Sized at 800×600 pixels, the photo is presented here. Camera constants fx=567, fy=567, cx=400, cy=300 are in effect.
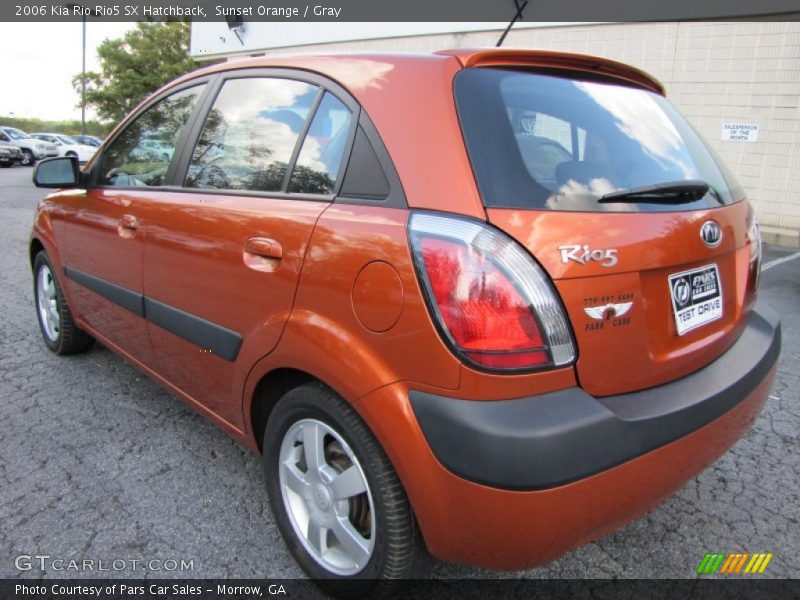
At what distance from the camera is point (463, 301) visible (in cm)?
139

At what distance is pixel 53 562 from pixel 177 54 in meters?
44.4

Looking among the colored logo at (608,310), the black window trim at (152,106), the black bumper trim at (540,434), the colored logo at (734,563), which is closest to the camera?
the black bumper trim at (540,434)

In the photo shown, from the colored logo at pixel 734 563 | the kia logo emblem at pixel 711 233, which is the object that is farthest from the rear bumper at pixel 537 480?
the colored logo at pixel 734 563

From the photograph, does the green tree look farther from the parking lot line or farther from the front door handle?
the front door handle

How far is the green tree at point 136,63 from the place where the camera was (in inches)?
1526

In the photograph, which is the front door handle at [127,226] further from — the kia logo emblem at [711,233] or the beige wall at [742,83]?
the beige wall at [742,83]

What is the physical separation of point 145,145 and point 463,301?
2144 mm

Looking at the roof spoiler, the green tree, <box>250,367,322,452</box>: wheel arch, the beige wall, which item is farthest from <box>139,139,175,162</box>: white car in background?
the green tree

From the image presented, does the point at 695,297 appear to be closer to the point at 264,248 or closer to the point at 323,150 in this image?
the point at 323,150

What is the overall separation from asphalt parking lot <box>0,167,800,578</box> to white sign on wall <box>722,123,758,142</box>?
8.53 meters

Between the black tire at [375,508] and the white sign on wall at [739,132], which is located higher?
the white sign on wall at [739,132]

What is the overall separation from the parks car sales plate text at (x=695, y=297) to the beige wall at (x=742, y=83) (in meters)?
9.65

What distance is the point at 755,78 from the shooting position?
32.4 ft

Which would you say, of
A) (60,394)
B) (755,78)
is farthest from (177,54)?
(60,394)
